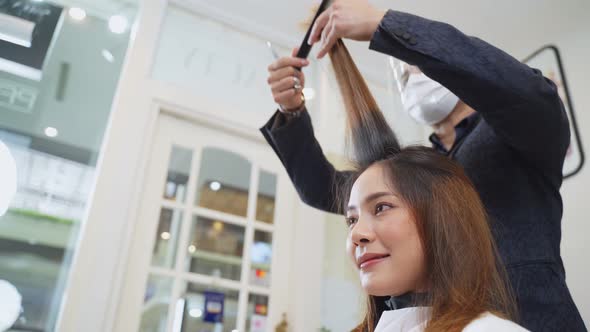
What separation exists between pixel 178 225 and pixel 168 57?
801 millimetres

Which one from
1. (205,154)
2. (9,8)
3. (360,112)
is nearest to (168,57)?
(205,154)

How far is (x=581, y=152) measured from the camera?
6.76 feet

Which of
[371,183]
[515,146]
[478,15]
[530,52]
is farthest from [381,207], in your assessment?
[530,52]

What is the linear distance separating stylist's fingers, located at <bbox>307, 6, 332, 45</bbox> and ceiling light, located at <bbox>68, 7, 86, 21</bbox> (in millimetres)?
1549

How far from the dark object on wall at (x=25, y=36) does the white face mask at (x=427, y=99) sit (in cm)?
140

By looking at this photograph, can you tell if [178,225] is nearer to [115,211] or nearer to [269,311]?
[115,211]

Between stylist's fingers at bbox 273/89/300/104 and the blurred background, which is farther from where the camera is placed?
the blurred background

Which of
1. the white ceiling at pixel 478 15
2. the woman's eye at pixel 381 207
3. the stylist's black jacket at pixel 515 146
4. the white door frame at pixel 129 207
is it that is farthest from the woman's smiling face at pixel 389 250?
the white ceiling at pixel 478 15

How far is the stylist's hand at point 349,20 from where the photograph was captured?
0.76 metres

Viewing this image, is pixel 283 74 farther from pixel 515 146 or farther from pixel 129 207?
pixel 129 207

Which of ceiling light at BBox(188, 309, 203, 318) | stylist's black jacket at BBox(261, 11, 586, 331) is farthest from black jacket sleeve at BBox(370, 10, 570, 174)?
ceiling light at BBox(188, 309, 203, 318)

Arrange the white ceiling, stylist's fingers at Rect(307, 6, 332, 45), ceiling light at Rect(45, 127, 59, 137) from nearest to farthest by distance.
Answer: stylist's fingers at Rect(307, 6, 332, 45), ceiling light at Rect(45, 127, 59, 137), the white ceiling

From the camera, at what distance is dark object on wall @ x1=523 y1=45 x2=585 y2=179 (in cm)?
208

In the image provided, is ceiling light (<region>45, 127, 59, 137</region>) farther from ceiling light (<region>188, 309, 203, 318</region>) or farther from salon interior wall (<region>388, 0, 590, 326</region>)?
salon interior wall (<region>388, 0, 590, 326</region>)
